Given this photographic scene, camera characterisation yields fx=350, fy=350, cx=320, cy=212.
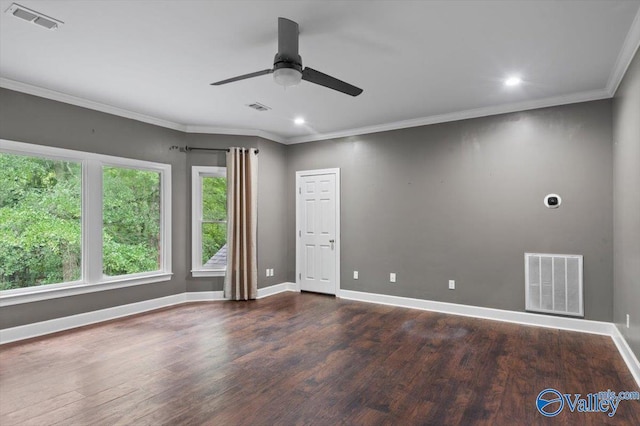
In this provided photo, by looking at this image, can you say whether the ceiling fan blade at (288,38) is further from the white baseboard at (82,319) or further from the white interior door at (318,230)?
the white baseboard at (82,319)

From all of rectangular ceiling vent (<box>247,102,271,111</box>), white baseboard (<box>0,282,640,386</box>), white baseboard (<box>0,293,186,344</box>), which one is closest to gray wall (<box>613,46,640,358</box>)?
white baseboard (<box>0,282,640,386</box>)

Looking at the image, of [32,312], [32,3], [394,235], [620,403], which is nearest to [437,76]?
[394,235]

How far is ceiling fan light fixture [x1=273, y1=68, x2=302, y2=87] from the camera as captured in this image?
249 centimetres

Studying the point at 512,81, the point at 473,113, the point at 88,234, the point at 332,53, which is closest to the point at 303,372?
the point at 332,53

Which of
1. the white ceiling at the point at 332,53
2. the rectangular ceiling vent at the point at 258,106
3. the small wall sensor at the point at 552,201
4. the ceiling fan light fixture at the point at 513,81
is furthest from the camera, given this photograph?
the rectangular ceiling vent at the point at 258,106

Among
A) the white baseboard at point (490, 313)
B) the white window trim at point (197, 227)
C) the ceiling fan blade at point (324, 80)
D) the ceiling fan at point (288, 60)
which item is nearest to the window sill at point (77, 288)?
the white window trim at point (197, 227)

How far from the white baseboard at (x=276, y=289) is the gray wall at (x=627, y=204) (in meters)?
4.49

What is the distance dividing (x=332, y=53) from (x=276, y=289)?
4227 mm

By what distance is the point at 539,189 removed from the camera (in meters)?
4.34

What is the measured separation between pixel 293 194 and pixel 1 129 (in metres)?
4.01

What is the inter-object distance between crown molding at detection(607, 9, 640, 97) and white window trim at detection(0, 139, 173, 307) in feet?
17.7

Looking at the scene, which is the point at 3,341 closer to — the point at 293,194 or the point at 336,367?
the point at 336,367

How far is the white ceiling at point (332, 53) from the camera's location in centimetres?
248

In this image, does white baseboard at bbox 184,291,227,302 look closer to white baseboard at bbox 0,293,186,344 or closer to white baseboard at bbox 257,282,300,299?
white baseboard at bbox 0,293,186,344
